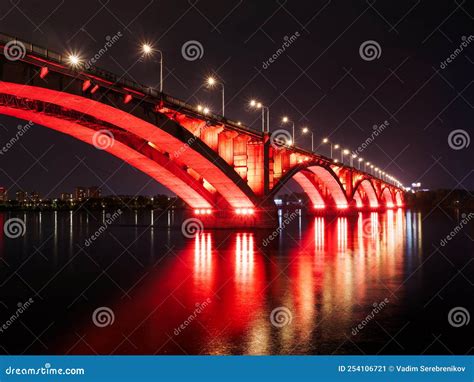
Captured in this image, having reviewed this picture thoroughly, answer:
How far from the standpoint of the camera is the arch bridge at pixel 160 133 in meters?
24.4

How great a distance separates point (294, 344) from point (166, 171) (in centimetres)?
3266

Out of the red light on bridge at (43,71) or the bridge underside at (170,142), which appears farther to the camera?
the bridge underside at (170,142)

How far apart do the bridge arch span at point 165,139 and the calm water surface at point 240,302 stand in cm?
834

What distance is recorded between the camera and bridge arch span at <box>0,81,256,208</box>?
26.2 m

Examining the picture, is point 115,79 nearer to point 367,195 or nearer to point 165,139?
point 165,139

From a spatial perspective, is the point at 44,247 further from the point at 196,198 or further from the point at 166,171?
the point at 196,198

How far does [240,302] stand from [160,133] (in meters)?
23.0

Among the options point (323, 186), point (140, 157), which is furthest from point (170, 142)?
point (323, 186)

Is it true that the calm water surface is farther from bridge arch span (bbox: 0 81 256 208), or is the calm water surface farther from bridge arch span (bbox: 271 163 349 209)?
bridge arch span (bbox: 271 163 349 209)

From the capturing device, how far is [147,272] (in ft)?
60.9

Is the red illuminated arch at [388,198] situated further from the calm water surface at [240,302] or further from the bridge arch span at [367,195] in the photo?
the calm water surface at [240,302]

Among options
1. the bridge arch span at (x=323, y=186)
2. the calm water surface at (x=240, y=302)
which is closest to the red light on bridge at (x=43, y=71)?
the calm water surface at (x=240, y=302)

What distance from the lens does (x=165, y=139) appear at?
1384 inches

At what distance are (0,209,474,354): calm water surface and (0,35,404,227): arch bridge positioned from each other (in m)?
8.75
